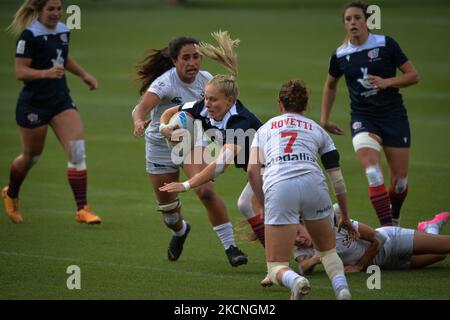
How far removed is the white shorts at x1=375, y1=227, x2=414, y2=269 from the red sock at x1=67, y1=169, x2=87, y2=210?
4.04 meters

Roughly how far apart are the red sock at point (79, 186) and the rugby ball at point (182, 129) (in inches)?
99.2

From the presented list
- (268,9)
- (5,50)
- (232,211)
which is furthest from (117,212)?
(268,9)

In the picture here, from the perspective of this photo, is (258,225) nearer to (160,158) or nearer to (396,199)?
(160,158)

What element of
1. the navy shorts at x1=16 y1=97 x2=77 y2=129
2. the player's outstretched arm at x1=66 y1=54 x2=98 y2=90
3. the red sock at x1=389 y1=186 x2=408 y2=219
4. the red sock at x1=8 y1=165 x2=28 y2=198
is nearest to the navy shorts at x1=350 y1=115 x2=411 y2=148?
the red sock at x1=389 y1=186 x2=408 y2=219

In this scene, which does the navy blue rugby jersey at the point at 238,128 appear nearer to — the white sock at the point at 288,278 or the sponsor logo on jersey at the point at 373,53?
the white sock at the point at 288,278

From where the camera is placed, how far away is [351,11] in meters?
10.5

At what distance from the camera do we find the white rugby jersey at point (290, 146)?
742 cm

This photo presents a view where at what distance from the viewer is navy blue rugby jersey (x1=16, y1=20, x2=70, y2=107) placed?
440 inches

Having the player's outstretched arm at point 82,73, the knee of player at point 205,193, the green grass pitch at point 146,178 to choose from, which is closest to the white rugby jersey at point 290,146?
the green grass pitch at point 146,178

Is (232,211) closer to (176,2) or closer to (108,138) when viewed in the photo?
(108,138)

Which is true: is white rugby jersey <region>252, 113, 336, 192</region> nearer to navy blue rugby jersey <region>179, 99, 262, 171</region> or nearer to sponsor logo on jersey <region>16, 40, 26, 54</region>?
navy blue rugby jersey <region>179, 99, 262, 171</region>

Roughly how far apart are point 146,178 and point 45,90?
12.4 feet

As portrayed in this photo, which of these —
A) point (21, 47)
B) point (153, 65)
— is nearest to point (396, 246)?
point (153, 65)
